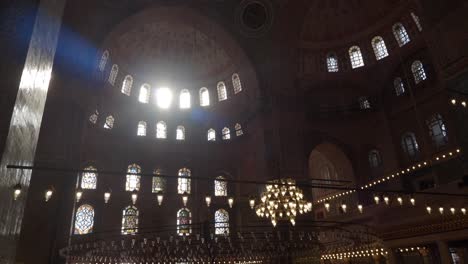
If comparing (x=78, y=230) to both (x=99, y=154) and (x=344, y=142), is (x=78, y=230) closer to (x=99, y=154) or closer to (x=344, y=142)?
(x=99, y=154)

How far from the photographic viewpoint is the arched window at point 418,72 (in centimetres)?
1959

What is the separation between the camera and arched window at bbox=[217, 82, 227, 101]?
2503 cm

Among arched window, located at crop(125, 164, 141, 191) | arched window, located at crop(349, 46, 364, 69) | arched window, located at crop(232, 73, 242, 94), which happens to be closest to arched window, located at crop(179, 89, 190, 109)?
arched window, located at crop(232, 73, 242, 94)

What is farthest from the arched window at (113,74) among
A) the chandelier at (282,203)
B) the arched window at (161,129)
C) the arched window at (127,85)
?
the chandelier at (282,203)

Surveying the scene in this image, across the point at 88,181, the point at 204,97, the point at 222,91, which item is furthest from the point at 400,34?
the point at 88,181

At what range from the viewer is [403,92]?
2058cm

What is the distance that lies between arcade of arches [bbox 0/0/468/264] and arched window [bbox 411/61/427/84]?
123mm

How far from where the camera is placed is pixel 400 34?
66.9ft

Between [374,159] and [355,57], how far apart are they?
6861 mm

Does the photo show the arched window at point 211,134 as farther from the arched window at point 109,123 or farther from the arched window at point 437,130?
the arched window at point 437,130

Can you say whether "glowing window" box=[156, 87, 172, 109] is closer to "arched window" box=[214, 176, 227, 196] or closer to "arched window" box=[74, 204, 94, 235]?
"arched window" box=[214, 176, 227, 196]

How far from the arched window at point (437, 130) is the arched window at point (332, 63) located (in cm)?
653

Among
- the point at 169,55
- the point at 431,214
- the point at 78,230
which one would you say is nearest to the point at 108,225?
the point at 78,230

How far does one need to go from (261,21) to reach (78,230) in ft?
53.5
